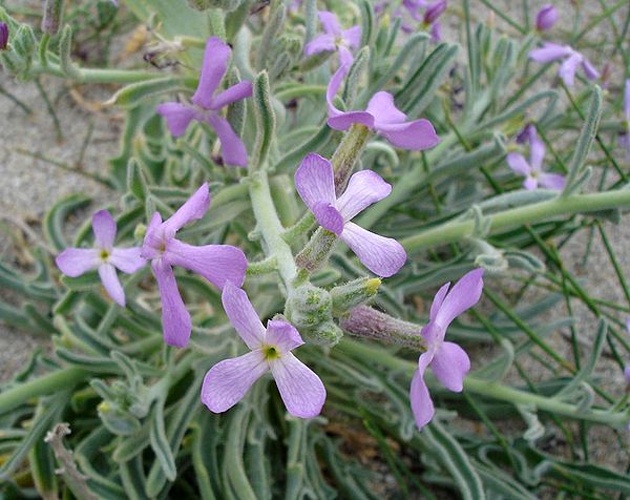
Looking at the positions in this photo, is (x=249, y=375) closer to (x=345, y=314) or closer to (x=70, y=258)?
(x=345, y=314)

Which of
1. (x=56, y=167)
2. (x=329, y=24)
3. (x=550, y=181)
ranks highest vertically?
(x=329, y=24)

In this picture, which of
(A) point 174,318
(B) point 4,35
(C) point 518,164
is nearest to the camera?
(A) point 174,318

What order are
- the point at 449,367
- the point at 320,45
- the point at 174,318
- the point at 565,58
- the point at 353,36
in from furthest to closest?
the point at 565,58 < the point at 353,36 < the point at 320,45 < the point at 449,367 < the point at 174,318

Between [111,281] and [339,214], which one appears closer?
[339,214]

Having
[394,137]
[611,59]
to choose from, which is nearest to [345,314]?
[394,137]

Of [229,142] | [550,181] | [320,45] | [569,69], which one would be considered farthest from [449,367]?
[569,69]

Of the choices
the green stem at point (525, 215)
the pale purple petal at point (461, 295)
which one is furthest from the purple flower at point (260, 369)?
the green stem at point (525, 215)

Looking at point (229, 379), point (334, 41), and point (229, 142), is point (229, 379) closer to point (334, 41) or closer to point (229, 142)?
point (229, 142)
